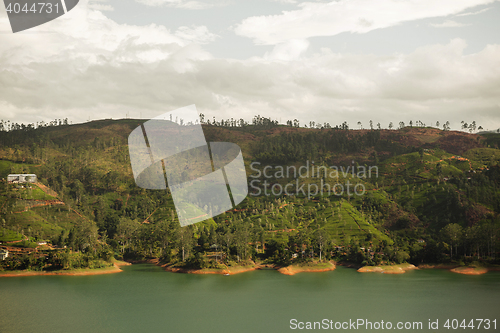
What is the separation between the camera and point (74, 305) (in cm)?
2406

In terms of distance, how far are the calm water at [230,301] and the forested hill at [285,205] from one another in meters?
5.34

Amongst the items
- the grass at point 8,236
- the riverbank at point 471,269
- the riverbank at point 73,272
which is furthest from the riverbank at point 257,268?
the grass at point 8,236

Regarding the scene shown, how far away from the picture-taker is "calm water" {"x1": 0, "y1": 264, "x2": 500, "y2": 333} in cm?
2084

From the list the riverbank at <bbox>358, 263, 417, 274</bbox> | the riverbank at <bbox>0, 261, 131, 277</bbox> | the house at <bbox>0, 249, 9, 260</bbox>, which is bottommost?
the riverbank at <bbox>358, 263, 417, 274</bbox>

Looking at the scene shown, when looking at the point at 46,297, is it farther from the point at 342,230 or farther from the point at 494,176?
the point at 494,176

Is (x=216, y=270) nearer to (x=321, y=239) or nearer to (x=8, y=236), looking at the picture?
(x=321, y=239)

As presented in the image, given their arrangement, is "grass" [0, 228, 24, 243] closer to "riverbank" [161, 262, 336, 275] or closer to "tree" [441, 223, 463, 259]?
"riverbank" [161, 262, 336, 275]

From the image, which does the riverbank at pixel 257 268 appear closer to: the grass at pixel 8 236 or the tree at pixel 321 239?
the tree at pixel 321 239

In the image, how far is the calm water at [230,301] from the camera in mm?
20844

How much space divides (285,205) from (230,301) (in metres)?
35.2

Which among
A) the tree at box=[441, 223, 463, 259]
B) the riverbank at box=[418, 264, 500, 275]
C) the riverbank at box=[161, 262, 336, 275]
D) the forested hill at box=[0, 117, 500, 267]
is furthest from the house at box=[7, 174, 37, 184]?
the riverbank at box=[418, 264, 500, 275]

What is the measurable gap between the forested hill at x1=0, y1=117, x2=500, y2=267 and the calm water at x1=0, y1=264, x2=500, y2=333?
5339 mm

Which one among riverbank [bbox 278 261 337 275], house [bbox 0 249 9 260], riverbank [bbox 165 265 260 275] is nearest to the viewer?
house [bbox 0 249 9 260]

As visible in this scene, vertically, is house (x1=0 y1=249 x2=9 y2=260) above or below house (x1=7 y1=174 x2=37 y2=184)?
below
